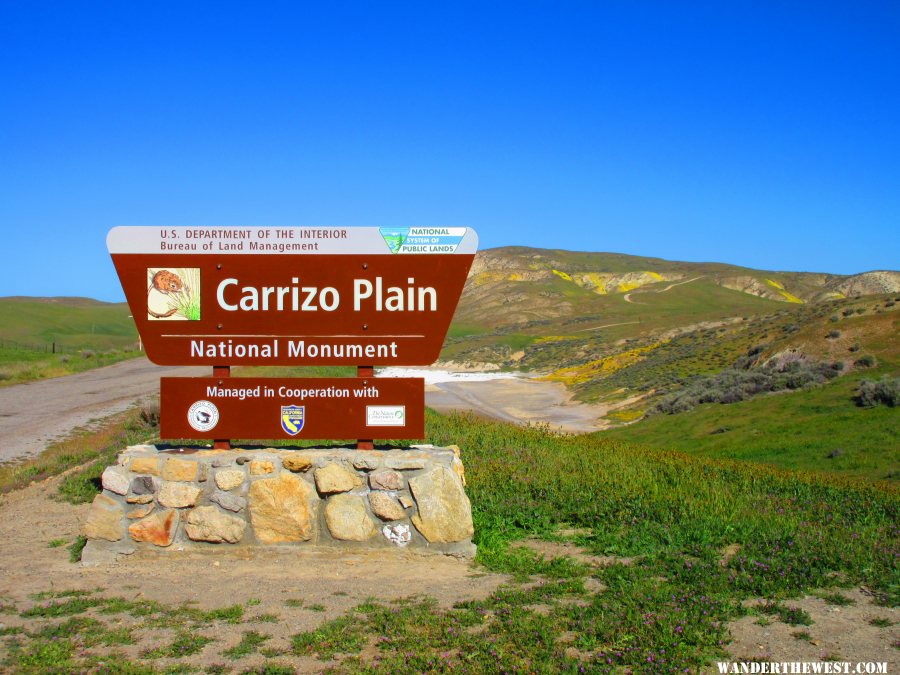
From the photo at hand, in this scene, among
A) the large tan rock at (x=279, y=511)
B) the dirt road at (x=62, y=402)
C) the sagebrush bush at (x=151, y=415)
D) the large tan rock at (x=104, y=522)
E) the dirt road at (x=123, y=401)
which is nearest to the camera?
the large tan rock at (x=104, y=522)

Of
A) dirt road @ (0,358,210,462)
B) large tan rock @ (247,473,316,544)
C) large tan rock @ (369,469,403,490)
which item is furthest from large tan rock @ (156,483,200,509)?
dirt road @ (0,358,210,462)

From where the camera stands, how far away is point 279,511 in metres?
7.07

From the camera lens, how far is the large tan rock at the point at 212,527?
7031 mm

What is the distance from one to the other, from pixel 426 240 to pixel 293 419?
2.17 m

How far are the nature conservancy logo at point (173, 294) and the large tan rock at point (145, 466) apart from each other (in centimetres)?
141

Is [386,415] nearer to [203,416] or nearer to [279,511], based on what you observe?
[279,511]

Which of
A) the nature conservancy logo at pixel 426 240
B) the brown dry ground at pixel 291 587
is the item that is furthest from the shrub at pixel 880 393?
the nature conservancy logo at pixel 426 240

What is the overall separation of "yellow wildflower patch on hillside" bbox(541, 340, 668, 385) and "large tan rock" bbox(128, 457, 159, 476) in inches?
1462

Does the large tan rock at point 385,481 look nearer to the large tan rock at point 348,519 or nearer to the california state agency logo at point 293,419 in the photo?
the large tan rock at point 348,519

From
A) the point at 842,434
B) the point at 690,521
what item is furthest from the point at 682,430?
the point at 690,521

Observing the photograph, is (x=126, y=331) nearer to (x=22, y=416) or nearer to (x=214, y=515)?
(x=22, y=416)

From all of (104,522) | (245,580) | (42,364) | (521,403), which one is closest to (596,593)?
(245,580)

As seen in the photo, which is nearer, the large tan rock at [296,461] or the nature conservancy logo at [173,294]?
the large tan rock at [296,461]

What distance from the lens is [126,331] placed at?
91875 millimetres
